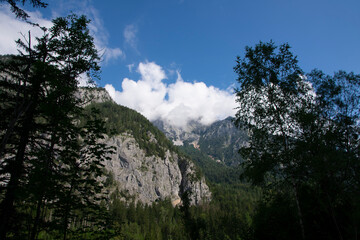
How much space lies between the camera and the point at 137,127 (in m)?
170

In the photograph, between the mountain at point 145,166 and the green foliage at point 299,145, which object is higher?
the mountain at point 145,166

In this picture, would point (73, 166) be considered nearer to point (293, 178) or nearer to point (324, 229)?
point (293, 178)

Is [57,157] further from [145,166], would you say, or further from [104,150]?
[145,166]

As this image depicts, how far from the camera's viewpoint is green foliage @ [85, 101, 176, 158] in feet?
531

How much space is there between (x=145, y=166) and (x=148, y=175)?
7.88 m

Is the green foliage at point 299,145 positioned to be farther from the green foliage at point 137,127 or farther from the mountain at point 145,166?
the green foliage at point 137,127

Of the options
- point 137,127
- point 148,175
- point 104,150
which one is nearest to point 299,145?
point 104,150

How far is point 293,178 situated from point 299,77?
6254mm

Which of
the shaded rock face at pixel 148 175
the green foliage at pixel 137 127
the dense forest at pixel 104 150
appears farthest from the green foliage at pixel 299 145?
the green foliage at pixel 137 127

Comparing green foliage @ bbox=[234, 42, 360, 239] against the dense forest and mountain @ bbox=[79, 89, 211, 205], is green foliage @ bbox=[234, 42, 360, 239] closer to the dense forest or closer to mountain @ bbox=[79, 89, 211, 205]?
the dense forest

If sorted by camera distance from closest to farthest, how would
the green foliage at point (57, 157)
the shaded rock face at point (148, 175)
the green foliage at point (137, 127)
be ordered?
the green foliage at point (57, 157), the shaded rock face at point (148, 175), the green foliage at point (137, 127)

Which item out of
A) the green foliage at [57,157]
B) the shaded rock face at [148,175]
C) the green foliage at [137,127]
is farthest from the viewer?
the green foliage at [137,127]

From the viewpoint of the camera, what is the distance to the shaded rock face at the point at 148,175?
137 meters

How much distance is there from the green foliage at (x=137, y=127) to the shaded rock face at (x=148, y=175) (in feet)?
20.8
